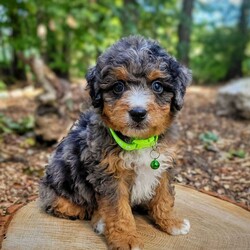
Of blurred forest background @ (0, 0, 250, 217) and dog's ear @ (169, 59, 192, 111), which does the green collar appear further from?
blurred forest background @ (0, 0, 250, 217)

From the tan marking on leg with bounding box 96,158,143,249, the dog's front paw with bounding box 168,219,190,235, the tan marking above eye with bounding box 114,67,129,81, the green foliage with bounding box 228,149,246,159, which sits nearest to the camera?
the tan marking above eye with bounding box 114,67,129,81

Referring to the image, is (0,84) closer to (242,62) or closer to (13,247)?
(242,62)

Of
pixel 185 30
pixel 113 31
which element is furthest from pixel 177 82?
pixel 185 30

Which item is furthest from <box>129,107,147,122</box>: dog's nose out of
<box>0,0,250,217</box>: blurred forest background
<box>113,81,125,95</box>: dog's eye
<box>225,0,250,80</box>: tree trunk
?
<box>225,0,250,80</box>: tree trunk

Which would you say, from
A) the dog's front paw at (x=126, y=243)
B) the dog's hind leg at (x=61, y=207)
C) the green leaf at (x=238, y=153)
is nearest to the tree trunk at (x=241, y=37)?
the green leaf at (x=238, y=153)

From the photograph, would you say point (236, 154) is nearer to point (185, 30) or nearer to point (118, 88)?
point (118, 88)
